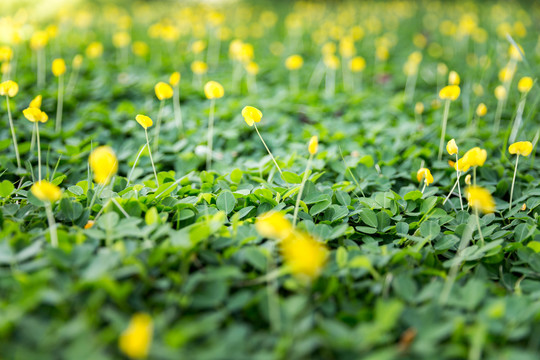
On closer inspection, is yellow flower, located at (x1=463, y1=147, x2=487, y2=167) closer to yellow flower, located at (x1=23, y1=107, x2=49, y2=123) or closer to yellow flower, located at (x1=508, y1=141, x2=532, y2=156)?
yellow flower, located at (x1=508, y1=141, x2=532, y2=156)

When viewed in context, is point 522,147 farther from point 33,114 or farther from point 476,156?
point 33,114

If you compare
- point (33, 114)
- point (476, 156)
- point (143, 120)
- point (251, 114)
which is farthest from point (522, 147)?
point (33, 114)

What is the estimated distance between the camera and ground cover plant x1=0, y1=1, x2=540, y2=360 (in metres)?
0.95

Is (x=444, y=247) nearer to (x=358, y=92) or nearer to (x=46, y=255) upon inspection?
(x=46, y=255)

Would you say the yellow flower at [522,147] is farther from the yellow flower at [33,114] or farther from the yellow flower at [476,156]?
the yellow flower at [33,114]

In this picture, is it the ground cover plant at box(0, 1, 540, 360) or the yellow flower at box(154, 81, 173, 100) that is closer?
the ground cover plant at box(0, 1, 540, 360)

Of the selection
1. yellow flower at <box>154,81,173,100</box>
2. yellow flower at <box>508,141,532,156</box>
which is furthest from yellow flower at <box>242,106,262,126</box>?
yellow flower at <box>508,141,532,156</box>

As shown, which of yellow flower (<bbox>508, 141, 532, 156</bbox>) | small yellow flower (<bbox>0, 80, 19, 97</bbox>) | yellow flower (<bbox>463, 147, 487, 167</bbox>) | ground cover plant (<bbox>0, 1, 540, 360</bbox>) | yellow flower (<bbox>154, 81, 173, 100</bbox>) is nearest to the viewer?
ground cover plant (<bbox>0, 1, 540, 360</bbox>)

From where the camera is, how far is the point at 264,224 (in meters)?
0.99

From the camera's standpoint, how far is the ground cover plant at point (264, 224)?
0.95m

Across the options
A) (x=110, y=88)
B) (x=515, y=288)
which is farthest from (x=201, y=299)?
(x=110, y=88)

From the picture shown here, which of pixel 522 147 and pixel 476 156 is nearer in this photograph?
pixel 476 156

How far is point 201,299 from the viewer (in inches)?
40.5

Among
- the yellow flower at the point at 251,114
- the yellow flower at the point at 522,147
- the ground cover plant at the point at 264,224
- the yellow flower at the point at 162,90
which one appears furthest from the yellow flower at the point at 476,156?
the yellow flower at the point at 162,90
